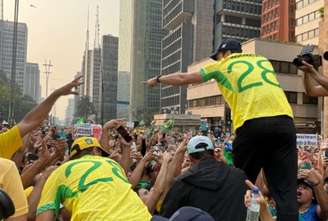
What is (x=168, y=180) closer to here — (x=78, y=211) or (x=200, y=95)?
(x=78, y=211)

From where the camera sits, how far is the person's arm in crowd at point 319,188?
4.54 m

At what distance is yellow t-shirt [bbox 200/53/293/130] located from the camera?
4195mm

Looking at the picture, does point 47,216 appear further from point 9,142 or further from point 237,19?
point 237,19

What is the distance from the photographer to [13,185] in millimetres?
3023

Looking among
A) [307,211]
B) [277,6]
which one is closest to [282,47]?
[277,6]

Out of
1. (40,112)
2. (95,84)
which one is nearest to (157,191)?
(40,112)

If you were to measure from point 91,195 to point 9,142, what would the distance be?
1.08 meters

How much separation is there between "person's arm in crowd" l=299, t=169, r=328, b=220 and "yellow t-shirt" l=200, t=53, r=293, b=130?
0.67 meters

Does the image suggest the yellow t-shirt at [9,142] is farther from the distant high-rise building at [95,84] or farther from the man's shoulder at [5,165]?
the distant high-rise building at [95,84]

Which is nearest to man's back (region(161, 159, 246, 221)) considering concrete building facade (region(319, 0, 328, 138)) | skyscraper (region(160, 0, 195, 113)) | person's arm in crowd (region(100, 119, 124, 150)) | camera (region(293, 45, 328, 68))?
camera (region(293, 45, 328, 68))

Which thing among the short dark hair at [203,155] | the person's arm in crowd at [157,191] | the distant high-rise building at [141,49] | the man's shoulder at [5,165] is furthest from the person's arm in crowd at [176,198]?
the distant high-rise building at [141,49]

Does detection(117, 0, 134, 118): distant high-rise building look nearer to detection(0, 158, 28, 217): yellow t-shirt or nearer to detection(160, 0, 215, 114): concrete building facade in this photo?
detection(160, 0, 215, 114): concrete building facade

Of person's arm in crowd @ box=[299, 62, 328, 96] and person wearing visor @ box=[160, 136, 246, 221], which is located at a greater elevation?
person's arm in crowd @ box=[299, 62, 328, 96]

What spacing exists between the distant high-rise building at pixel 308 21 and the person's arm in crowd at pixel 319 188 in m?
65.7
